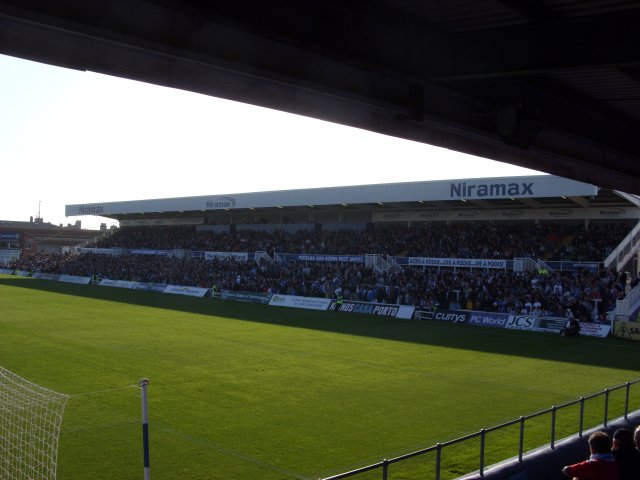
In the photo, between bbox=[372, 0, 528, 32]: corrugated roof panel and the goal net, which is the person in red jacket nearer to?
bbox=[372, 0, 528, 32]: corrugated roof panel

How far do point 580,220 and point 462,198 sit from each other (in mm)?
7500

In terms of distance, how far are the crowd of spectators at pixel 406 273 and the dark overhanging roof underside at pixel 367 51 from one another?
77.4 ft

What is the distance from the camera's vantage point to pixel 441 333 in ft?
93.3

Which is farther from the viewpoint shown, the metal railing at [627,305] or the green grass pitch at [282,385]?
the metal railing at [627,305]

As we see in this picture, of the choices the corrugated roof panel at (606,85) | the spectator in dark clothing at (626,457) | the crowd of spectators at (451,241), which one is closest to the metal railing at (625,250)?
the crowd of spectators at (451,241)

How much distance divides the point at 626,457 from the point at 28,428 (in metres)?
10.2

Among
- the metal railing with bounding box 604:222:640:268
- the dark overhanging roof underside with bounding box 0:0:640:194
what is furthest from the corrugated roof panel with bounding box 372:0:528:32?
the metal railing with bounding box 604:222:640:268

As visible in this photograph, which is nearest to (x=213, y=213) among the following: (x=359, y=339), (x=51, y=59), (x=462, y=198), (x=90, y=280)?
(x=90, y=280)

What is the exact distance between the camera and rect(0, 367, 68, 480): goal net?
31.5 ft

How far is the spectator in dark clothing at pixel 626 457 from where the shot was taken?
18.3 feet

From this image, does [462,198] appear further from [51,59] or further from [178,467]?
[51,59]

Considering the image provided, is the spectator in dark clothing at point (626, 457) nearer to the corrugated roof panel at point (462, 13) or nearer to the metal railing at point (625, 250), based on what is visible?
the corrugated roof panel at point (462, 13)

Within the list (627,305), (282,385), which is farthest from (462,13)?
(627,305)

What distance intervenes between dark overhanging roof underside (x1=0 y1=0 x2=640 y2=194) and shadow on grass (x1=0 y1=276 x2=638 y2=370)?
14696 mm
